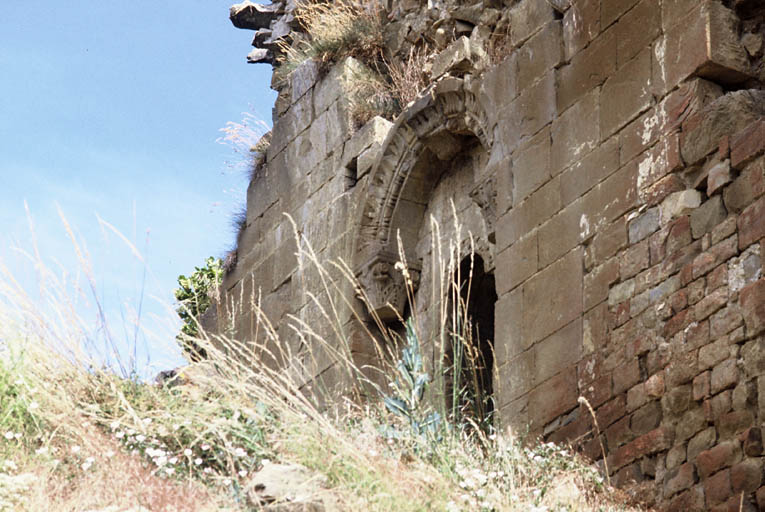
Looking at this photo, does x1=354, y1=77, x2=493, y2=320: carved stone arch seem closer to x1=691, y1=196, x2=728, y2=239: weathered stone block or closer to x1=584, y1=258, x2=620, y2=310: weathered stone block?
x1=584, y1=258, x2=620, y2=310: weathered stone block

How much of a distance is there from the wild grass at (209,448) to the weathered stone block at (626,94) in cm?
184

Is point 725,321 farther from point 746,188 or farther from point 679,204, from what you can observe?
point 679,204

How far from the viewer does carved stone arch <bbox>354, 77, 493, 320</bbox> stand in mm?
9570

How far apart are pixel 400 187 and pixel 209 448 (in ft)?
14.7

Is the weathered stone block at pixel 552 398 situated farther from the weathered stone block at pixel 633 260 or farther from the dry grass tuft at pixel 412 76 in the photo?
the dry grass tuft at pixel 412 76

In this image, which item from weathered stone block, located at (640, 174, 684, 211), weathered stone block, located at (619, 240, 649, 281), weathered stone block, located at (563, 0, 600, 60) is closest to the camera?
weathered stone block, located at (640, 174, 684, 211)

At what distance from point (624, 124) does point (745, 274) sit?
1.49 m

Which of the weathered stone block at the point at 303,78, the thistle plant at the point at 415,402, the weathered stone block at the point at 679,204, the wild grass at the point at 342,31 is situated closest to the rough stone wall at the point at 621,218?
the weathered stone block at the point at 679,204

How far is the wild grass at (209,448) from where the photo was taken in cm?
536

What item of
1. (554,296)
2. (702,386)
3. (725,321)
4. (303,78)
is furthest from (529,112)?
(303,78)

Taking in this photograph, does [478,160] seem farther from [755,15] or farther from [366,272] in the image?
[755,15]

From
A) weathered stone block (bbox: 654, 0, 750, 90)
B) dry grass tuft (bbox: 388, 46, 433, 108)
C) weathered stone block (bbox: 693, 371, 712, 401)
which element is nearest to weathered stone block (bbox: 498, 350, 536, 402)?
weathered stone block (bbox: 693, 371, 712, 401)

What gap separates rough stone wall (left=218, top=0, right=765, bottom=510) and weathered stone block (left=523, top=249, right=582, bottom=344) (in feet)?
0.04

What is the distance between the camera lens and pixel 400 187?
33.2ft
